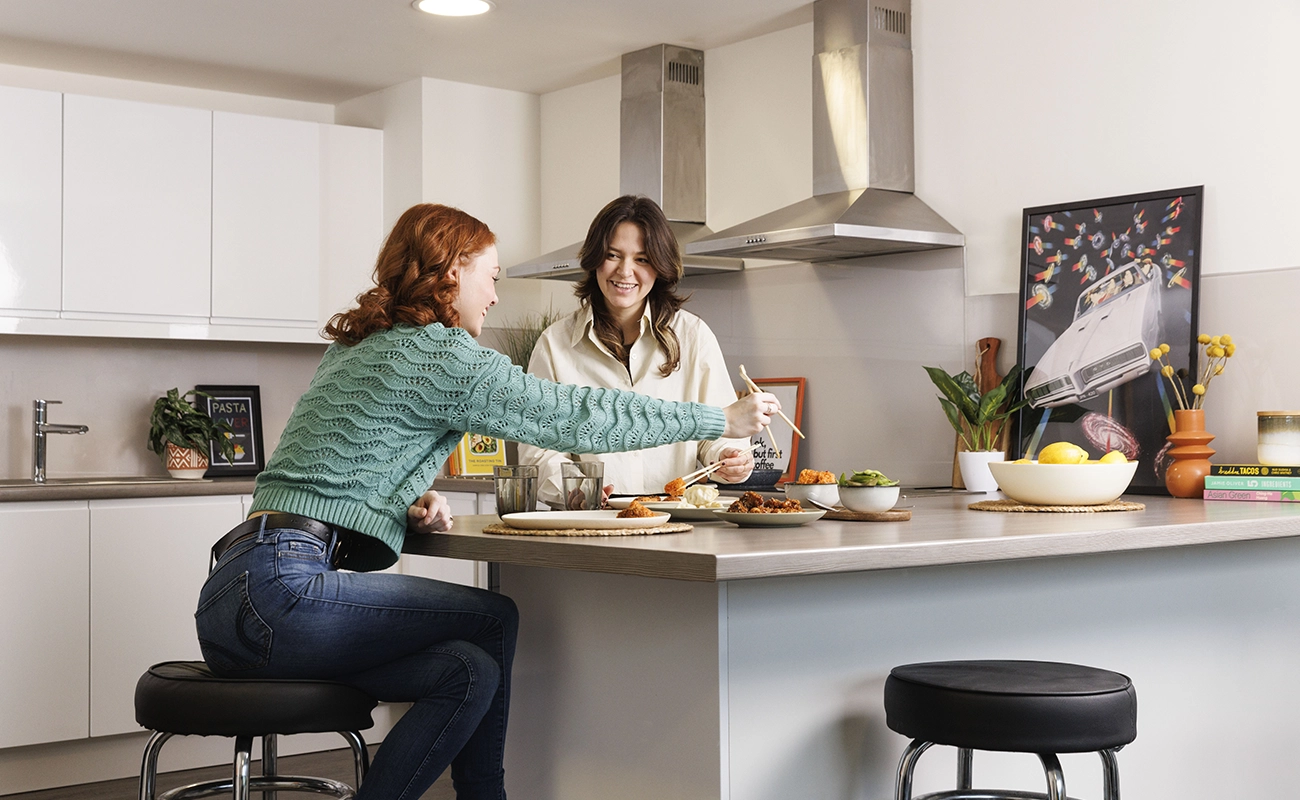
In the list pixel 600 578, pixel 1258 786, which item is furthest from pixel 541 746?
pixel 1258 786

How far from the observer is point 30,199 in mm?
4109

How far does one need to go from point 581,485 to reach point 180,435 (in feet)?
9.11

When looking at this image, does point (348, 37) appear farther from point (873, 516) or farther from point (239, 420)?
point (873, 516)

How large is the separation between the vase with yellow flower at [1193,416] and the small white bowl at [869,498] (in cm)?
101

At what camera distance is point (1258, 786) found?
8.75 feet

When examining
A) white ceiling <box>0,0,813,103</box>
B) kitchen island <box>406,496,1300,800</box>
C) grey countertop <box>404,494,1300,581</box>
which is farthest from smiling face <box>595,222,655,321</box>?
white ceiling <box>0,0,813,103</box>

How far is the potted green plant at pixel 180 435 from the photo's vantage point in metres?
4.45

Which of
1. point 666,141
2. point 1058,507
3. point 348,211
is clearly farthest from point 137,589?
point 1058,507

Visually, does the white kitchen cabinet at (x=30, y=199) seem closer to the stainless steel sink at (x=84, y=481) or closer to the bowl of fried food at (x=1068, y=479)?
the stainless steel sink at (x=84, y=481)

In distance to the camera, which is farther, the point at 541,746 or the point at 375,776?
the point at 541,746

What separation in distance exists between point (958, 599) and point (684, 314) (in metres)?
1.17

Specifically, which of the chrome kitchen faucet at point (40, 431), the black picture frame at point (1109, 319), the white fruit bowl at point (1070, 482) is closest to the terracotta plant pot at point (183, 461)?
the chrome kitchen faucet at point (40, 431)

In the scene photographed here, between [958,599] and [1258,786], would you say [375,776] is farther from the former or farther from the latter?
[1258,786]

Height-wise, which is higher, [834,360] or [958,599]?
[834,360]
